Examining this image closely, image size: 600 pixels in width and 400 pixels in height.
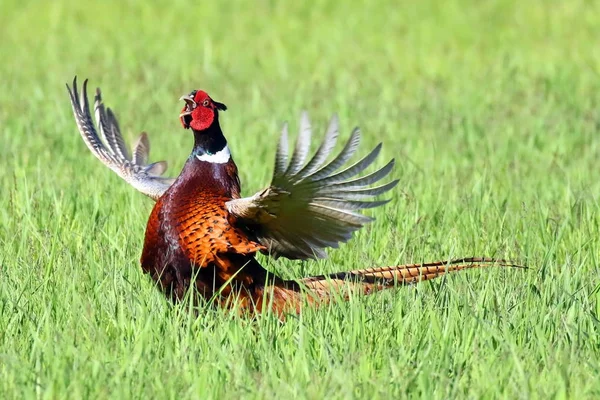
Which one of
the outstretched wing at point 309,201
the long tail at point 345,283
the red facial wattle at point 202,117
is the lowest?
the long tail at point 345,283

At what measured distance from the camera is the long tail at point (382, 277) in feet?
14.3

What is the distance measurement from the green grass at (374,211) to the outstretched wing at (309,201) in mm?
282

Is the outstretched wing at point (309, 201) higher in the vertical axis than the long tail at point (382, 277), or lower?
higher

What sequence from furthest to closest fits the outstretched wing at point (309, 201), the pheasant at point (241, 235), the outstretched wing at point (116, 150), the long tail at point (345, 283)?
1. the outstretched wing at point (116, 150)
2. the long tail at point (345, 283)
3. the pheasant at point (241, 235)
4. the outstretched wing at point (309, 201)

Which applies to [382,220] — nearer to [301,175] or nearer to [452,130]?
[301,175]

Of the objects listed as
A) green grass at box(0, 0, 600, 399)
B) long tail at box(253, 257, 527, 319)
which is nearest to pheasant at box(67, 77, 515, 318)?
long tail at box(253, 257, 527, 319)

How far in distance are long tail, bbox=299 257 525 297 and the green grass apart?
7cm

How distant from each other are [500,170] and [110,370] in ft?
13.1

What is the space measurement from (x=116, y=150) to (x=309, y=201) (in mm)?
1742

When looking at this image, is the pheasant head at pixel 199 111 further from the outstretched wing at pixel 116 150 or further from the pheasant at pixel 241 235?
the outstretched wing at pixel 116 150

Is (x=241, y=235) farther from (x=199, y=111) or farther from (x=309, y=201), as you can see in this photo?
(x=199, y=111)

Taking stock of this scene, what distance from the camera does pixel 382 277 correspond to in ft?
14.4

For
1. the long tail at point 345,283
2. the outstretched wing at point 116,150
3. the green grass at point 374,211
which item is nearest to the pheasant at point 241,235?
the long tail at point 345,283

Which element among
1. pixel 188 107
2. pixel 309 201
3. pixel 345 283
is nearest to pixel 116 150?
pixel 188 107
